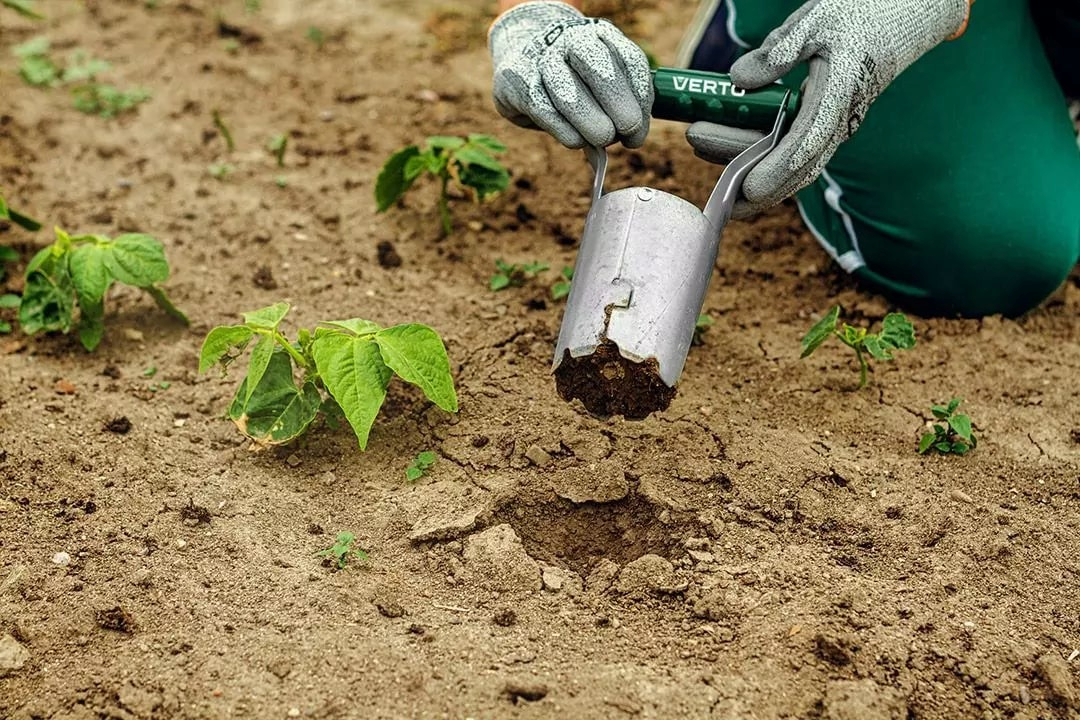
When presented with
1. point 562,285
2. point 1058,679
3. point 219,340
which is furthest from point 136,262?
point 1058,679

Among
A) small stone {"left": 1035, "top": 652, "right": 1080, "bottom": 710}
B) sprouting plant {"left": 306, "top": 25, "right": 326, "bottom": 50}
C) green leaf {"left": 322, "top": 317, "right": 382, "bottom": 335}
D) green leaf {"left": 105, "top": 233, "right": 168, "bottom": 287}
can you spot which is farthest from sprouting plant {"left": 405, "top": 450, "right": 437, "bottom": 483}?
sprouting plant {"left": 306, "top": 25, "right": 326, "bottom": 50}

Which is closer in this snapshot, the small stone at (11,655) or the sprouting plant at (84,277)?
the small stone at (11,655)

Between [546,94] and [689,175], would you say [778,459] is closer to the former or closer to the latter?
[546,94]

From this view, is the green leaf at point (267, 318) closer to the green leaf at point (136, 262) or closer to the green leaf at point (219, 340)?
the green leaf at point (219, 340)

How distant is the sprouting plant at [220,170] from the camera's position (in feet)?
9.92

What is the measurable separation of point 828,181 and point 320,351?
4.94 feet

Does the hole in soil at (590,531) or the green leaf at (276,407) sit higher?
the green leaf at (276,407)

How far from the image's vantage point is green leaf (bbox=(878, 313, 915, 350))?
2215 mm

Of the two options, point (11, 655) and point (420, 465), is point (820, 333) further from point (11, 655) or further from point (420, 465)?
point (11, 655)

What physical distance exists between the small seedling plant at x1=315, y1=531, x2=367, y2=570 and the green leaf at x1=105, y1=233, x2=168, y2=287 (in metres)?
0.78

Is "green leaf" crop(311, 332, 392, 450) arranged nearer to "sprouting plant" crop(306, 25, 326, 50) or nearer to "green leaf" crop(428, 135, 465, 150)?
"green leaf" crop(428, 135, 465, 150)

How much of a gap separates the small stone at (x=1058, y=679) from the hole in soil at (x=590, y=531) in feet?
2.07

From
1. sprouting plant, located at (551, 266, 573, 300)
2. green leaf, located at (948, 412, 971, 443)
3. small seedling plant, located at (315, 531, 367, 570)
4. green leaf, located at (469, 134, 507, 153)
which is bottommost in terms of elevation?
small seedling plant, located at (315, 531, 367, 570)

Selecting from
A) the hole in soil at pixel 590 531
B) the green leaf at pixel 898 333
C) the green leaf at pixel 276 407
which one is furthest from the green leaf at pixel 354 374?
the green leaf at pixel 898 333
